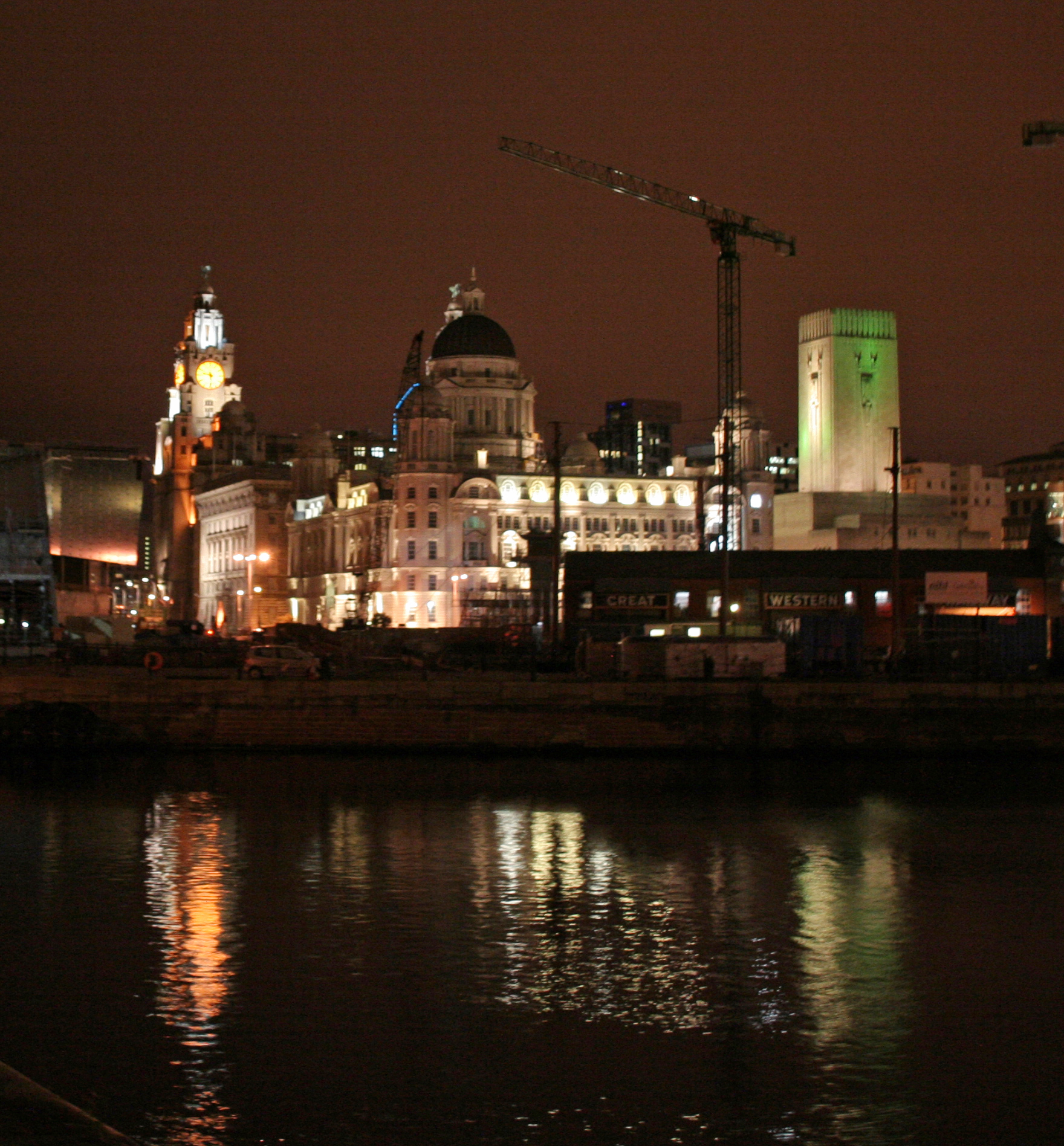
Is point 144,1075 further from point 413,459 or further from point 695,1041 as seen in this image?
point 413,459

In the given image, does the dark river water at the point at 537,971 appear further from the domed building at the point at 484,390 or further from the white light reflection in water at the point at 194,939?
the domed building at the point at 484,390

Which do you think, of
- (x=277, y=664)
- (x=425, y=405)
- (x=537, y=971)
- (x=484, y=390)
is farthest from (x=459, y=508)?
(x=537, y=971)

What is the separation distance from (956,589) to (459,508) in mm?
70916

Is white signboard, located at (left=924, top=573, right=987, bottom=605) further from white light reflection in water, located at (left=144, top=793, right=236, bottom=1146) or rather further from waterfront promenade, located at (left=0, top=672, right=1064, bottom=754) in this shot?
white light reflection in water, located at (left=144, top=793, right=236, bottom=1146)

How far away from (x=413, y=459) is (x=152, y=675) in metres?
86.6

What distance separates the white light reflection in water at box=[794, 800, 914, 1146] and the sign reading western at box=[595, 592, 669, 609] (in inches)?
1874

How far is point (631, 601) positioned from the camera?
89812 millimetres

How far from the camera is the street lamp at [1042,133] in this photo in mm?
85812

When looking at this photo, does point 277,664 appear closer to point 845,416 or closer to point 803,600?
point 803,600

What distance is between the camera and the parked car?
63.2 metres

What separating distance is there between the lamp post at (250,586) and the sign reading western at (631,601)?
90.9 metres

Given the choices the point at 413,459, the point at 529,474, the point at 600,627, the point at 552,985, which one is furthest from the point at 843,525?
the point at 552,985

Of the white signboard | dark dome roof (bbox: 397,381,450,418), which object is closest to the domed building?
dark dome roof (bbox: 397,381,450,418)

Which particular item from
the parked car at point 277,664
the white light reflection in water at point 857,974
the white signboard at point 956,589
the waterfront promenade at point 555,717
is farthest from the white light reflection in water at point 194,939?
the white signboard at point 956,589
